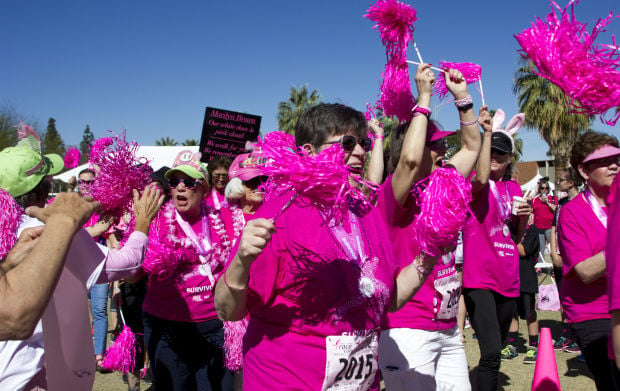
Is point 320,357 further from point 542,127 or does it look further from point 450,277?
point 542,127

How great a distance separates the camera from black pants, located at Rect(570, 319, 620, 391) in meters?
3.00

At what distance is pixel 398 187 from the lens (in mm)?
2633

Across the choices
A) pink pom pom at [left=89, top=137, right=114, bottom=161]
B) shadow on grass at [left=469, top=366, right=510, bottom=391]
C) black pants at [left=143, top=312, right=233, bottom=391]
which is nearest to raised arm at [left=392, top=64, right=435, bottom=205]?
black pants at [left=143, top=312, right=233, bottom=391]

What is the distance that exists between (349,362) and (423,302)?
112cm

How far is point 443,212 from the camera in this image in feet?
6.59

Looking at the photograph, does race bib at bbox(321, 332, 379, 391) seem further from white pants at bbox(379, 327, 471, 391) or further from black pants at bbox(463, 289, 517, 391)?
black pants at bbox(463, 289, 517, 391)

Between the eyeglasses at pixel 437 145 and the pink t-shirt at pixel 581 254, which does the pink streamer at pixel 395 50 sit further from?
the pink t-shirt at pixel 581 254

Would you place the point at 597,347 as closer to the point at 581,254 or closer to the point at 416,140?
the point at 581,254

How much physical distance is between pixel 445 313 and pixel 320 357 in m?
1.31

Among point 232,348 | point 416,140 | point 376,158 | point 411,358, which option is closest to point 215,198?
point 232,348

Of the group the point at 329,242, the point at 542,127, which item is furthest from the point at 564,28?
the point at 542,127

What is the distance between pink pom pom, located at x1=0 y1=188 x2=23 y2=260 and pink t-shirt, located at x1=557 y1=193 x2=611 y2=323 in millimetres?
3109

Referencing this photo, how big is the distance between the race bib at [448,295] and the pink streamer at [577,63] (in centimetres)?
130

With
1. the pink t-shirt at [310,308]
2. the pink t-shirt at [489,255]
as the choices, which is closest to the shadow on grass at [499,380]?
the pink t-shirt at [489,255]
